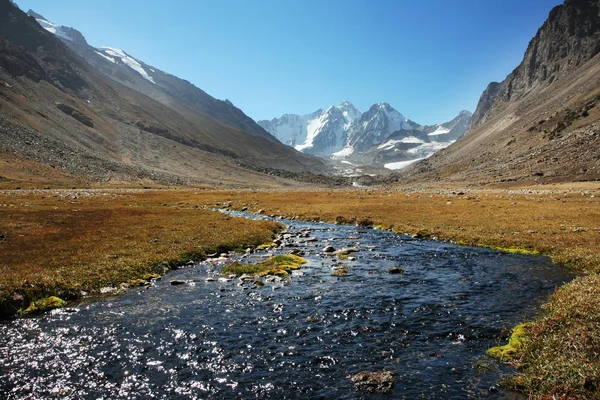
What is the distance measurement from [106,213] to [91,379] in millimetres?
42445

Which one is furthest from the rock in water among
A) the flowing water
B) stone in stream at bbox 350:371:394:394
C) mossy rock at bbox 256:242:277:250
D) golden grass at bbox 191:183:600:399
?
stone in stream at bbox 350:371:394:394

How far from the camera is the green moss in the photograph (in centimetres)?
1340

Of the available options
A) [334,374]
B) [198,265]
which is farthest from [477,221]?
[334,374]

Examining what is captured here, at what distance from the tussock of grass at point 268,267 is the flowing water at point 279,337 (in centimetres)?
137

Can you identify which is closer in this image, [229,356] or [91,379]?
[91,379]

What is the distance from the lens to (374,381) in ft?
40.2

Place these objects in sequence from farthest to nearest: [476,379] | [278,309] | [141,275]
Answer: [141,275], [278,309], [476,379]

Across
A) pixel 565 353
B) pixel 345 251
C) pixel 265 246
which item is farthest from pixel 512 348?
pixel 265 246

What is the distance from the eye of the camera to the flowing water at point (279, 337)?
40.3 feet

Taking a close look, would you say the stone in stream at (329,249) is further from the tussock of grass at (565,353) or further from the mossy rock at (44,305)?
the mossy rock at (44,305)

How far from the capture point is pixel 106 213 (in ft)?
163

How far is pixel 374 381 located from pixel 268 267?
16.0 meters

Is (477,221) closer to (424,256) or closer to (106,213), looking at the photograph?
(424,256)

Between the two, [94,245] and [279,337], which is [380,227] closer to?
[94,245]
